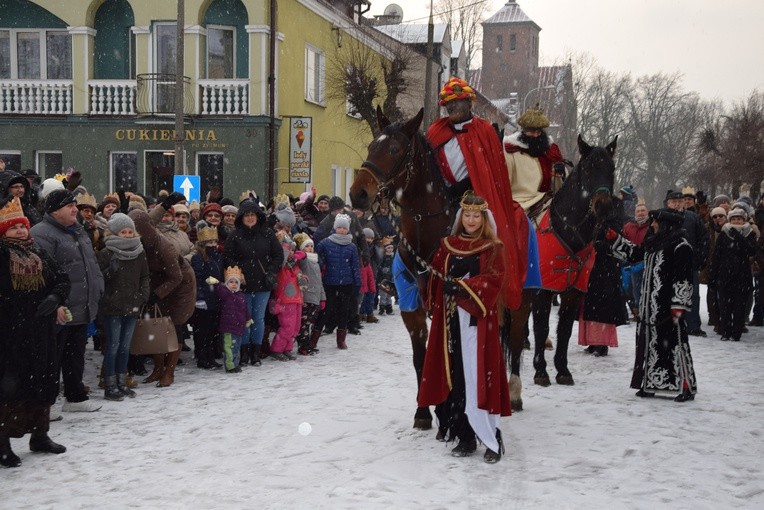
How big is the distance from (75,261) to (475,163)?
3.52 meters

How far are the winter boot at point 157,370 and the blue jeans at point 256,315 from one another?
1.28 m

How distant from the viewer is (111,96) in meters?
25.3

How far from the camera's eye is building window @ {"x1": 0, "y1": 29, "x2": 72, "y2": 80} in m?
25.7

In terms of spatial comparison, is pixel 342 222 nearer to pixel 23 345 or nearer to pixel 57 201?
pixel 57 201

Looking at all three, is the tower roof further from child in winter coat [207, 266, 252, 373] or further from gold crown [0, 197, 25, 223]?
gold crown [0, 197, 25, 223]

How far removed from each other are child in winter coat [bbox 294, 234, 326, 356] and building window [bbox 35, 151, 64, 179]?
16978 millimetres

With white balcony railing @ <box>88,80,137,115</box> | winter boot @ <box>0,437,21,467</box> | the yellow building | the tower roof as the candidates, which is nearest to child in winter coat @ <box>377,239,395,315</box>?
the yellow building

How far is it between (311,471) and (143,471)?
3.81 feet

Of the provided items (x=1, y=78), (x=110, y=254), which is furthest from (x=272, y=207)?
(x=1, y=78)

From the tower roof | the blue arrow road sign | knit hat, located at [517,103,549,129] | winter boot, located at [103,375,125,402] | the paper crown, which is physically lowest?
winter boot, located at [103,375,125,402]

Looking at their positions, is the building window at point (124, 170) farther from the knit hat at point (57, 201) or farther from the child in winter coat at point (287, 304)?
the knit hat at point (57, 201)

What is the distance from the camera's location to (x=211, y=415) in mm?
7668

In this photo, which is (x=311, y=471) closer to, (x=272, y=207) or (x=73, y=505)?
(x=73, y=505)

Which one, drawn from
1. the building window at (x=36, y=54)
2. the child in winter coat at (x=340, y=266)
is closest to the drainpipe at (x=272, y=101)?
the building window at (x=36, y=54)
